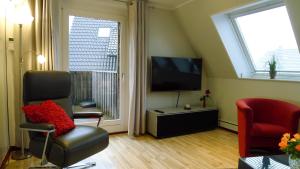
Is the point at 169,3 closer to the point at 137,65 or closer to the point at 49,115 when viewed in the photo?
the point at 137,65

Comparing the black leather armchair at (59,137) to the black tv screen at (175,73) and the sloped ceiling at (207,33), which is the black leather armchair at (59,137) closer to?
the black tv screen at (175,73)

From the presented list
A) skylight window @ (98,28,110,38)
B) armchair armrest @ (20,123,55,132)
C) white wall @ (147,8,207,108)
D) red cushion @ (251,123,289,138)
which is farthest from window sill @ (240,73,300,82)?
armchair armrest @ (20,123,55,132)

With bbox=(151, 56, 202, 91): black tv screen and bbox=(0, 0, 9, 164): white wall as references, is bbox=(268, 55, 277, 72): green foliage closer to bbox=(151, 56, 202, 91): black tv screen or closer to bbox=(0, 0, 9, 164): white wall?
bbox=(151, 56, 202, 91): black tv screen

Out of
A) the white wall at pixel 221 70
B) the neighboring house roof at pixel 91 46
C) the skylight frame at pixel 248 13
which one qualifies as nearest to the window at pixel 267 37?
the skylight frame at pixel 248 13

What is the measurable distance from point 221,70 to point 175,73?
3.11ft

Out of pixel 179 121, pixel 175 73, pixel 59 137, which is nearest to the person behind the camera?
pixel 59 137

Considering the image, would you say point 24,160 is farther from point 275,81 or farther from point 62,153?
point 275,81

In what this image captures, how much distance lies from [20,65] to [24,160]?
120cm

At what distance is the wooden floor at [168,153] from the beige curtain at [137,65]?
1.07 ft

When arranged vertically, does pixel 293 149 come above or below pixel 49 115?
below

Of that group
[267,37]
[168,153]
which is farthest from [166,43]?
[168,153]

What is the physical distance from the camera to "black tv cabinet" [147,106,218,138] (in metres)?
3.51

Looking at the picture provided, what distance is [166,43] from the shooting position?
406 centimetres

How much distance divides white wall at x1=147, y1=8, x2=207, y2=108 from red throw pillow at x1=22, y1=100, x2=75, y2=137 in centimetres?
193
